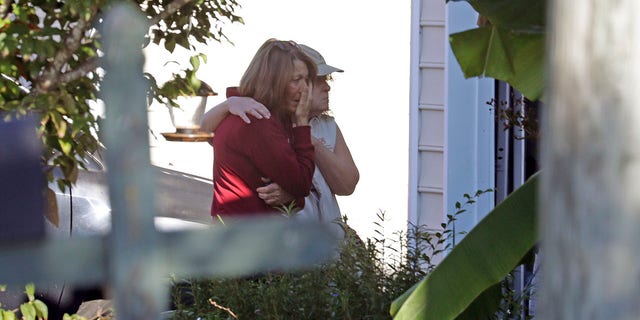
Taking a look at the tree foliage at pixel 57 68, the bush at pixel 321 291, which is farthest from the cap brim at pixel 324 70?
the tree foliage at pixel 57 68

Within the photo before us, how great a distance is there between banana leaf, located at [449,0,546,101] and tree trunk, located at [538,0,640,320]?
8.74 feet

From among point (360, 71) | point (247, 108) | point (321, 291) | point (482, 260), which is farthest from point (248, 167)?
point (482, 260)

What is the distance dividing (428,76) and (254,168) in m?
1.23

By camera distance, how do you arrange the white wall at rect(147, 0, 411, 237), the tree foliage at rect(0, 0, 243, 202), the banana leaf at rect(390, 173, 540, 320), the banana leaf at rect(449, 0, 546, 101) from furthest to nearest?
the white wall at rect(147, 0, 411, 237) → the banana leaf at rect(449, 0, 546, 101) → the tree foliage at rect(0, 0, 243, 202) → the banana leaf at rect(390, 173, 540, 320)

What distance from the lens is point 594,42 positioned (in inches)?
20.4

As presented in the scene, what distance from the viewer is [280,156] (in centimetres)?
646

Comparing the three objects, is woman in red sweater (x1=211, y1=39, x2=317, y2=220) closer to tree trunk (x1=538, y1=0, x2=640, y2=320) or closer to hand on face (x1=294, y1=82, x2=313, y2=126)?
hand on face (x1=294, y1=82, x2=313, y2=126)

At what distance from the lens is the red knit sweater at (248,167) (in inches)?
250

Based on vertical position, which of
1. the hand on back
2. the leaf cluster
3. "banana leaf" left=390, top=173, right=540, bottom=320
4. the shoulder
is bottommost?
the leaf cluster

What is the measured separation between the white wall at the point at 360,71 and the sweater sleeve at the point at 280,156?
2.09 ft

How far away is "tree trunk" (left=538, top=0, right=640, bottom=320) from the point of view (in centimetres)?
51

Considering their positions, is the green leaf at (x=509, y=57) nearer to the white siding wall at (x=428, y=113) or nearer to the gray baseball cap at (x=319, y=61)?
the white siding wall at (x=428, y=113)

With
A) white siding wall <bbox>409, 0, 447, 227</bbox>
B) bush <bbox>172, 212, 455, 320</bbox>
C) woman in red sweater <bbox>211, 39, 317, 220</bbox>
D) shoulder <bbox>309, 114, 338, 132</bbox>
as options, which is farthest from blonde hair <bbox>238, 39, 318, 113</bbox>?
bush <bbox>172, 212, 455, 320</bbox>

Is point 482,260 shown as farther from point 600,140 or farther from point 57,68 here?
point 600,140
